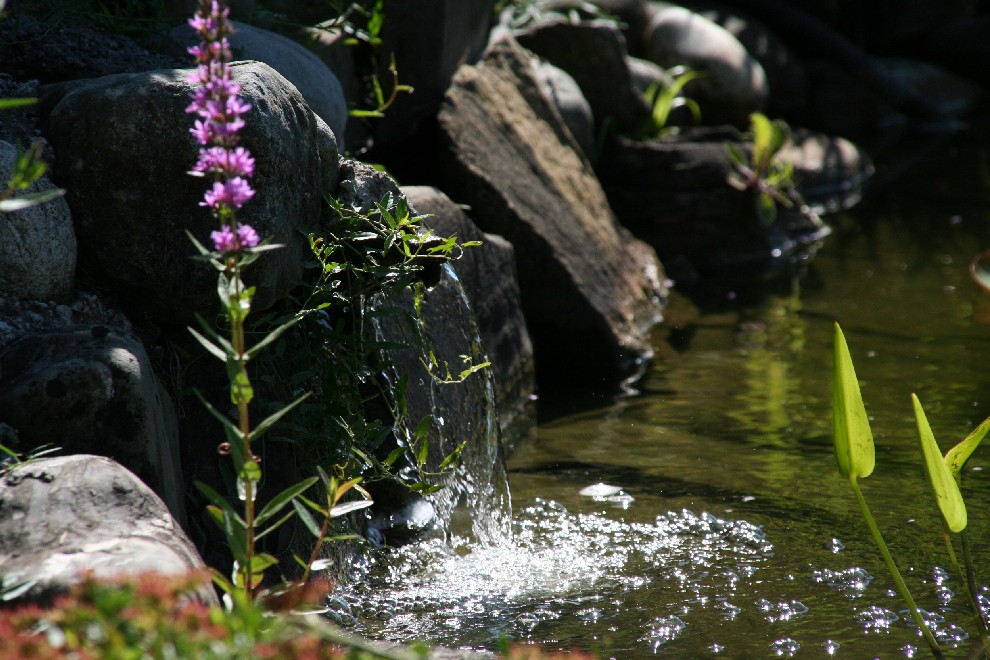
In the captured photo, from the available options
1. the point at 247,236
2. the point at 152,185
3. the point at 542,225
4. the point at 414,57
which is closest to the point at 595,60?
the point at 414,57

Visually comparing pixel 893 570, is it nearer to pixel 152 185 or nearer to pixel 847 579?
pixel 847 579

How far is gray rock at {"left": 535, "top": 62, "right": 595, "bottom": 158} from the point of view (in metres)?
6.89

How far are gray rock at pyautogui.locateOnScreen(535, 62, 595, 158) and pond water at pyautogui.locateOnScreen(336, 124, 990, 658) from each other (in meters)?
1.37

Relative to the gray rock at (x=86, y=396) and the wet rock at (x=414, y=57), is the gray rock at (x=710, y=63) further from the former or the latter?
the gray rock at (x=86, y=396)

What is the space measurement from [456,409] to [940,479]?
6.22 feet

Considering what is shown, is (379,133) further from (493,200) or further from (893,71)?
(893,71)

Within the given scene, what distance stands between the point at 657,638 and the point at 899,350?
10.6 feet

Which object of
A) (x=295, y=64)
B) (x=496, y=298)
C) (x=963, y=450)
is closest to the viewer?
(x=963, y=450)

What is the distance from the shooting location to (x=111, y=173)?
2.46 meters

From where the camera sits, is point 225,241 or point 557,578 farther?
point 557,578

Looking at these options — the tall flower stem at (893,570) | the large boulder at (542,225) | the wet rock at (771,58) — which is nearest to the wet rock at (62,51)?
the large boulder at (542,225)

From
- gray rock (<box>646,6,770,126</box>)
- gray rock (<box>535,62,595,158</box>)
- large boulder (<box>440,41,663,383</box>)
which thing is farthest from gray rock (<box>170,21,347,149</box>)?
gray rock (<box>646,6,770,126</box>)

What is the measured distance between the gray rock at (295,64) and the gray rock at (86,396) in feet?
5.45

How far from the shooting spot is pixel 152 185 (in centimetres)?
248
